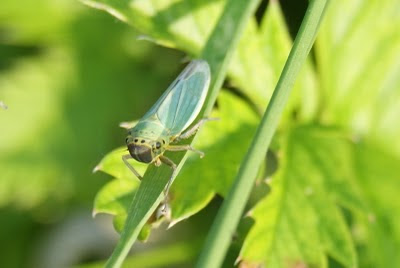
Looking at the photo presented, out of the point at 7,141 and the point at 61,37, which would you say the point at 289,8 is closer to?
the point at 61,37

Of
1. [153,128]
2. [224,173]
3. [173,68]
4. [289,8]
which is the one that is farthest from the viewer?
[173,68]

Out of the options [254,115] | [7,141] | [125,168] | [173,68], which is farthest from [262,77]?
[7,141]

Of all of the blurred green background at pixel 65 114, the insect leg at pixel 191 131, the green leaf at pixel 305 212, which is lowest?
the blurred green background at pixel 65 114

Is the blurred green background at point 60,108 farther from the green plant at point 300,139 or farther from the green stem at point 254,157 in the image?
the green stem at point 254,157

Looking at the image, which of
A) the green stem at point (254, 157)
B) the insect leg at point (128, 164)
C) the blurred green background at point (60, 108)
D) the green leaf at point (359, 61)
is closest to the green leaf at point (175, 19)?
the insect leg at point (128, 164)

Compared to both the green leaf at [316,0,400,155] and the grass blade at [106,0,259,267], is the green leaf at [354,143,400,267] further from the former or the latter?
the grass blade at [106,0,259,267]

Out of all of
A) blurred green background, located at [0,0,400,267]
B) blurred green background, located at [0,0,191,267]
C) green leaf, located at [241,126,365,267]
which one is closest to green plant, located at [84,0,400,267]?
green leaf, located at [241,126,365,267]
